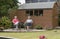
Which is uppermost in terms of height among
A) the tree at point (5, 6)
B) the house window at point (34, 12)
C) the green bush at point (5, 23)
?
the tree at point (5, 6)

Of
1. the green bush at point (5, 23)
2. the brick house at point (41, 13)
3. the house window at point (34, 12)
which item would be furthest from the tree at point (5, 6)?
the green bush at point (5, 23)

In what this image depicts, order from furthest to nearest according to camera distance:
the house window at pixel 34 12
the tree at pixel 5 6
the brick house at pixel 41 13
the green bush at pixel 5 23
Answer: the tree at pixel 5 6 < the house window at pixel 34 12 < the brick house at pixel 41 13 < the green bush at pixel 5 23

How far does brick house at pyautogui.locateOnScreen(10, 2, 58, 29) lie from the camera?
33250mm

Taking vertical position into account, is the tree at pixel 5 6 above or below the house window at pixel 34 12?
above

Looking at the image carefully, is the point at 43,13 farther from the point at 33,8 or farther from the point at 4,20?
the point at 4,20

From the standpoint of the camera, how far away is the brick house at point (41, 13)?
3325 centimetres

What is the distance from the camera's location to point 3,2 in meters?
37.3

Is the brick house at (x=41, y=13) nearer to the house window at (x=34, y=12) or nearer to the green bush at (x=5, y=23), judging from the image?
the house window at (x=34, y=12)

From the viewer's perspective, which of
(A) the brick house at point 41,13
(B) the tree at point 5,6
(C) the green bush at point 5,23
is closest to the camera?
(C) the green bush at point 5,23

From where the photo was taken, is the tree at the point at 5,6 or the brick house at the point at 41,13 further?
the tree at the point at 5,6

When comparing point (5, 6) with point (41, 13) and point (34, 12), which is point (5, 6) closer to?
point (34, 12)

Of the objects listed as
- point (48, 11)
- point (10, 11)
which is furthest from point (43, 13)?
point (10, 11)

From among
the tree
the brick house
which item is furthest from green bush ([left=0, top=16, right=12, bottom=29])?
the tree

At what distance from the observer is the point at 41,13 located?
3394 centimetres
